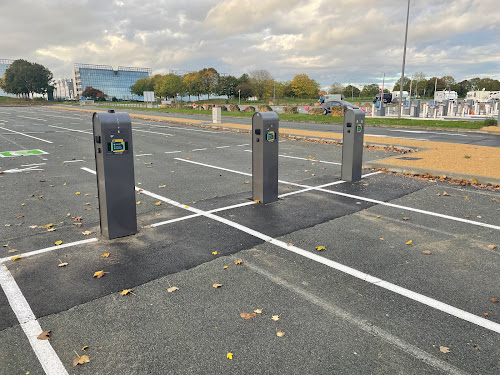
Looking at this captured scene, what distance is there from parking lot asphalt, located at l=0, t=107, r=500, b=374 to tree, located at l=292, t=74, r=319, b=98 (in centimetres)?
9831

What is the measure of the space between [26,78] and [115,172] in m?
132

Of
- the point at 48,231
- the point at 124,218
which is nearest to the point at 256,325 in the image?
the point at 124,218

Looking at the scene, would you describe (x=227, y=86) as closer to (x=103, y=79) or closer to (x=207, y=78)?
(x=207, y=78)

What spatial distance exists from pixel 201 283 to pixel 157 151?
10133 millimetres

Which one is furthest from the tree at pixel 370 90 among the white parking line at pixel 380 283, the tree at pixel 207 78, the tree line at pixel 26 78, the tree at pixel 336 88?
the white parking line at pixel 380 283

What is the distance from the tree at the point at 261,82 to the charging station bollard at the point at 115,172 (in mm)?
97553

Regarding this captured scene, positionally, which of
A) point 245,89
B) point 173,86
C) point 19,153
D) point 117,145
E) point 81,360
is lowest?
point 81,360

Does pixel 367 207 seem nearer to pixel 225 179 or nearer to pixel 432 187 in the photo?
pixel 432 187

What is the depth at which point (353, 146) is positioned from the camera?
27.7 feet

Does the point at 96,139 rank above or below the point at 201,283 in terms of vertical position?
above

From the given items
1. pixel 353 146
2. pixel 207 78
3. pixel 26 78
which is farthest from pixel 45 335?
pixel 26 78

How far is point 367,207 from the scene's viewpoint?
260 inches

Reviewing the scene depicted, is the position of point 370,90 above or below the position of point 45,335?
above

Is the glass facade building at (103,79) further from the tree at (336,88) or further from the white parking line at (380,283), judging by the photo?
the white parking line at (380,283)
